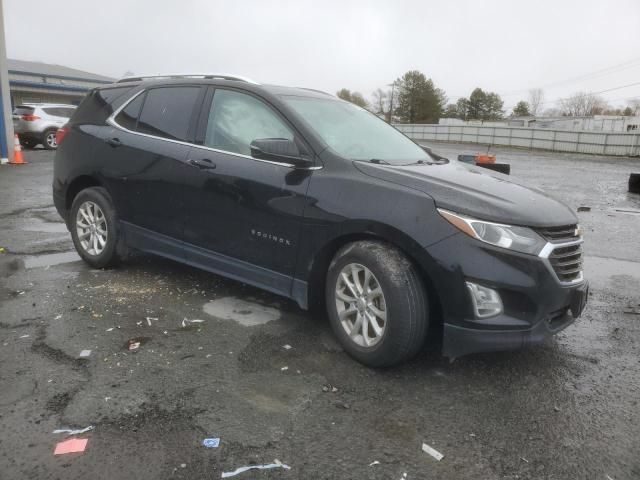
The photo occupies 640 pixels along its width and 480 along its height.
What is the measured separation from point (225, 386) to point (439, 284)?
1.36 meters

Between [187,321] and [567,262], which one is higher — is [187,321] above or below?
below

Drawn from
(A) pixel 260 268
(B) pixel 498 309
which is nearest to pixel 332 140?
(A) pixel 260 268

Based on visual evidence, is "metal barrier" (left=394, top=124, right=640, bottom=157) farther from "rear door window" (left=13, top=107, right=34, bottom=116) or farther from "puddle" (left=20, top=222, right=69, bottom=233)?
"puddle" (left=20, top=222, right=69, bottom=233)

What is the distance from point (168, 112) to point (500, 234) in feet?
9.84

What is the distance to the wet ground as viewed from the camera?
2.36 m

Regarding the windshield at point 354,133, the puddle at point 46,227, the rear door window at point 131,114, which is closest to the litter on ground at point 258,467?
the windshield at point 354,133

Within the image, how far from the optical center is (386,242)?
3193 mm

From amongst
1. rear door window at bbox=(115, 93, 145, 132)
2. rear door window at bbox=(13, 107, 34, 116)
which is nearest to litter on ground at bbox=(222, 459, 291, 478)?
rear door window at bbox=(115, 93, 145, 132)

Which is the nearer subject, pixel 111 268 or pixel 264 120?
pixel 264 120

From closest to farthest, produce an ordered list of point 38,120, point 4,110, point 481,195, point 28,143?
1. point 481,195
2. point 4,110
3. point 38,120
4. point 28,143

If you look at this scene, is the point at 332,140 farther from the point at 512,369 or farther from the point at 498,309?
the point at 512,369

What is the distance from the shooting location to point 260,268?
12.3 feet

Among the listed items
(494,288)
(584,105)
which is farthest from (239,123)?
(584,105)

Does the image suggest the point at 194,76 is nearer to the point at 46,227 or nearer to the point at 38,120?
the point at 46,227
